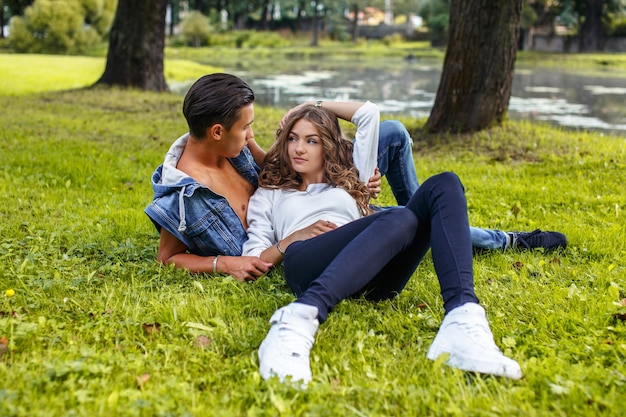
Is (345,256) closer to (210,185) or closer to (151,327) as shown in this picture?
(151,327)

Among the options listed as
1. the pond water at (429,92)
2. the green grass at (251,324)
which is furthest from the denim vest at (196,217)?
the pond water at (429,92)

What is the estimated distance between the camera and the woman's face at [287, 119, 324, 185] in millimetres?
3506

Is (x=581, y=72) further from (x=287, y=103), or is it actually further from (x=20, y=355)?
(x=20, y=355)

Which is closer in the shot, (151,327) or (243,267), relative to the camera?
(151,327)

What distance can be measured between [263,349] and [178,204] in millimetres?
1086

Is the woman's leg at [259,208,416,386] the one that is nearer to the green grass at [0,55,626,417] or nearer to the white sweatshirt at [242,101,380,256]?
the green grass at [0,55,626,417]

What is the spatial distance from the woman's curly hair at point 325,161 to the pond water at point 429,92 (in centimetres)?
839

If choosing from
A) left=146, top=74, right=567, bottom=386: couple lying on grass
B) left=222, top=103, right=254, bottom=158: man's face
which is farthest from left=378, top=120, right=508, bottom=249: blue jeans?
left=222, top=103, right=254, bottom=158: man's face

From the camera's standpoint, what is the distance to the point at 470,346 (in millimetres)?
2553

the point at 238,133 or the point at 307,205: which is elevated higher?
the point at 238,133

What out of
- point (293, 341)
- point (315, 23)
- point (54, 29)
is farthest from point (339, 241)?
point (315, 23)

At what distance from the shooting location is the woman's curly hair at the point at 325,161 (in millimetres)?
3512

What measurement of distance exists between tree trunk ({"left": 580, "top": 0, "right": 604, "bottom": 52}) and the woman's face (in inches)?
1562

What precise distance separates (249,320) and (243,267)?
0.49 m
